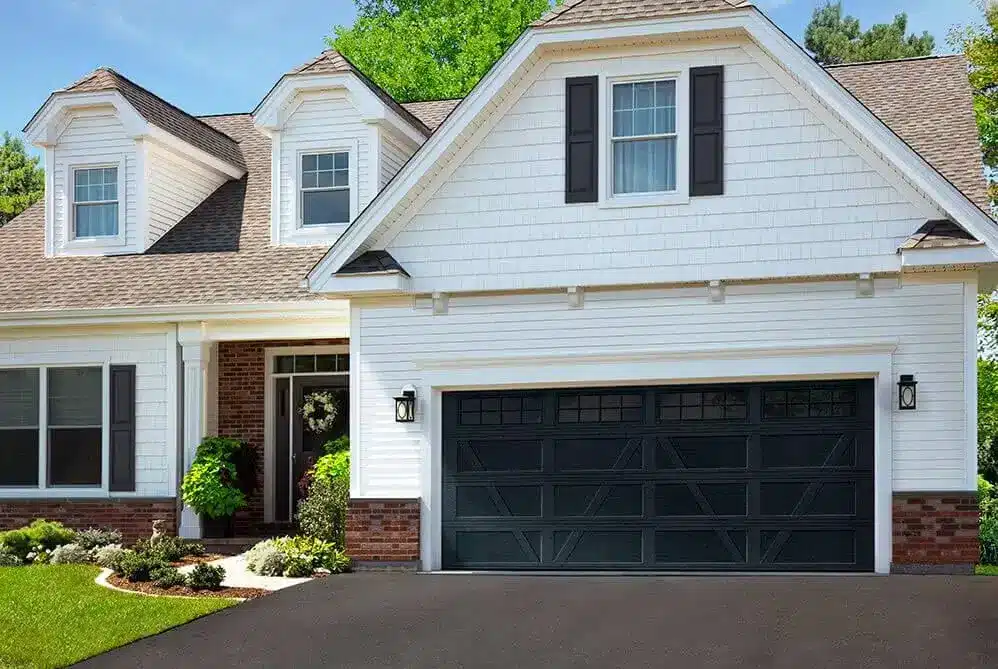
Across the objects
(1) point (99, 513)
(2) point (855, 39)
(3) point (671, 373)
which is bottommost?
(1) point (99, 513)

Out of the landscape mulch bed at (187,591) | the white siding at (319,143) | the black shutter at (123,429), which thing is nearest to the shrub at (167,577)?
the landscape mulch bed at (187,591)

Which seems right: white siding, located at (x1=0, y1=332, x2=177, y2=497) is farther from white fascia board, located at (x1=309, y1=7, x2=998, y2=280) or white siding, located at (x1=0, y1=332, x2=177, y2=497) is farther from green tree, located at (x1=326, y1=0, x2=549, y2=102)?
green tree, located at (x1=326, y1=0, x2=549, y2=102)

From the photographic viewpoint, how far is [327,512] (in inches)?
680

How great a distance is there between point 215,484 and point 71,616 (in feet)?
18.3

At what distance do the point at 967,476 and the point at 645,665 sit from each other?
20.1 ft

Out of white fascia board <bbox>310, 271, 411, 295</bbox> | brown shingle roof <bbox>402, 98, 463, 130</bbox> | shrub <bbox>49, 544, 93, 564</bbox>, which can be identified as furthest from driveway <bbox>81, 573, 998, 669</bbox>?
brown shingle roof <bbox>402, 98, 463, 130</bbox>

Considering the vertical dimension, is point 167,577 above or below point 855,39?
below

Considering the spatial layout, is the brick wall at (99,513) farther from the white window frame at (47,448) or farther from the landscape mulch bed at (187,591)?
the landscape mulch bed at (187,591)

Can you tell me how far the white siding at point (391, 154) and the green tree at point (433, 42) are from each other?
1333cm

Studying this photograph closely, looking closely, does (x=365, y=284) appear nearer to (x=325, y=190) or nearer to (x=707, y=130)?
(x=325, y=190)

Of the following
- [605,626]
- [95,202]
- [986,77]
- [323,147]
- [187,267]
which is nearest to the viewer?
[605,626]

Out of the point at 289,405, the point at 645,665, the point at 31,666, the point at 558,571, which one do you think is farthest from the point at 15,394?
the point at 645,665

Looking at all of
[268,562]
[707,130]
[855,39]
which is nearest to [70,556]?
[268,562]

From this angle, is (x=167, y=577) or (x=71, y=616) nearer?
(x=71, y=616)
